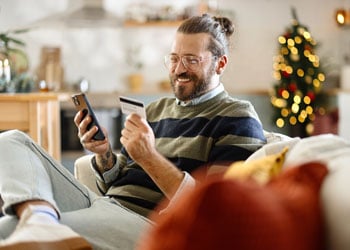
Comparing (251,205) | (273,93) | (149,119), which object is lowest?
(273,93)

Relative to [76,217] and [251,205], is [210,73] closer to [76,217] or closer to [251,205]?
[76,217]

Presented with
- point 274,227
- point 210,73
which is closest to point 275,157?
point 274,227

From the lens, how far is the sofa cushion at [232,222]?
834 mm

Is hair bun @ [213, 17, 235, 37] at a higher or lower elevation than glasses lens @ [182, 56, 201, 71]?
higher

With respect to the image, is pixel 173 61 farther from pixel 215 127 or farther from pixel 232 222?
pixel 232 222

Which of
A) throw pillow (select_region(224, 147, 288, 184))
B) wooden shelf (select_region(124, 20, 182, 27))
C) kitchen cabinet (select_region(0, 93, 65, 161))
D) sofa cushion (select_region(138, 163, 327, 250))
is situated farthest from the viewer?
wooden shelf (select_region(124, 20, 182, 27))

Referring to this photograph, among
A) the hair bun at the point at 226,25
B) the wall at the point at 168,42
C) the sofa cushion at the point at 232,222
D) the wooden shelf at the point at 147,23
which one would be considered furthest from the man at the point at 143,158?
the wall at the point at 168,42

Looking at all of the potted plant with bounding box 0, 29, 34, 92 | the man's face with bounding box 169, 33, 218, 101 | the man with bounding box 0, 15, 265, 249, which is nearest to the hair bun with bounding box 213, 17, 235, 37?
the man with bounding box 0, 15, 265, 249

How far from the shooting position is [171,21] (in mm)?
6227

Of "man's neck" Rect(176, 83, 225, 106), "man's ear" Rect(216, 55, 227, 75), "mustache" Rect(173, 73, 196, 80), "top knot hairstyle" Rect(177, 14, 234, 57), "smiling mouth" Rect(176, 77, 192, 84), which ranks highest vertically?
"top knot hairstyle" Rect(177, 14, 234, 57)

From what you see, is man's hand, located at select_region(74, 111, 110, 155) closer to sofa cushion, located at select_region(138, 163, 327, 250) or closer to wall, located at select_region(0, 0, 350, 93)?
sofa cushion, located at select_region(138, 163, 327, 250)

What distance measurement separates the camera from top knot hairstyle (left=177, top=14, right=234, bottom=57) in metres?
2.25

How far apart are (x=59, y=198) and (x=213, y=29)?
77 cm

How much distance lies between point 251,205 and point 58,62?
5534mm
